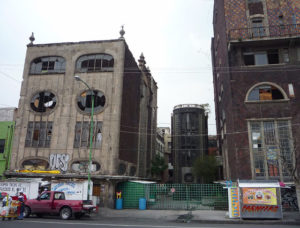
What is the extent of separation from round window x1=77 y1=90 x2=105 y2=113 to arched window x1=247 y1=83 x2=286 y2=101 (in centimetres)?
1494

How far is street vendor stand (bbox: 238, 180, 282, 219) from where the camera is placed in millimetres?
15656

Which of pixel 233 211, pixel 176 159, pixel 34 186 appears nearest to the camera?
pixel 233 211

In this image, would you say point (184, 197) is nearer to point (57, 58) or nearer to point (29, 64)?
point (57, 58)

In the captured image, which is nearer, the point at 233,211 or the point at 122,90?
the point at 233,211

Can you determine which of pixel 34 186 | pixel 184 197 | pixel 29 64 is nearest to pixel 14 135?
pixel 29 64

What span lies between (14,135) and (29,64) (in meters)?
8.52

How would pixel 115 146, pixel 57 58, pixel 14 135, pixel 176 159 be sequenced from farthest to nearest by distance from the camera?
pixel 176 159 → pixel 57 58 → pixel 14 135 → pixel 115 146

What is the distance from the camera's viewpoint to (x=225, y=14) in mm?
26672

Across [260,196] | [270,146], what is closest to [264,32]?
[270,146]

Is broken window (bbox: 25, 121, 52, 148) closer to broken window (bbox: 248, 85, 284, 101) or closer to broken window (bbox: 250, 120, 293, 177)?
broken window (bbox: 250, 120, 293, 177)

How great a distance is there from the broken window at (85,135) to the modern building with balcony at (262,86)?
42.7 feet

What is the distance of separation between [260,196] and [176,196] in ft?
29.2

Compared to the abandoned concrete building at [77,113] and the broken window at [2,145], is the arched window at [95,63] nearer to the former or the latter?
the abandoned concrete building at [77,113]

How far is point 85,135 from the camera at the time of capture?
89.3 feet
